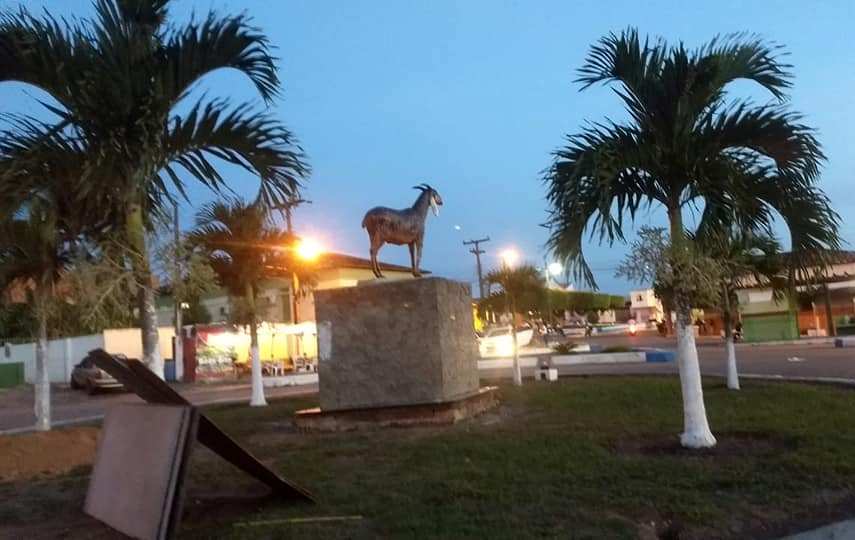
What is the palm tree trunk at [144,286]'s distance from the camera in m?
9.41

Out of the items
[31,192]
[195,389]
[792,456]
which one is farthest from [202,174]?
[195,389]

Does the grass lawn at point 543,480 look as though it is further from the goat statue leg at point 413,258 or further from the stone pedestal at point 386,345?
the goat statue leg at point 413,258

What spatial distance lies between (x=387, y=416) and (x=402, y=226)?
2.87 m

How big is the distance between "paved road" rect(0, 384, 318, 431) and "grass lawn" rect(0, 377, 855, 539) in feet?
33.4

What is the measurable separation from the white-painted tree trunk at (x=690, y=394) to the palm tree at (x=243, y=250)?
10254 millimetres

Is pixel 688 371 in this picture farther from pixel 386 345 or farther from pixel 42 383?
pixel 42 383

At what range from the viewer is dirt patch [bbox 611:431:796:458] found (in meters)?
9.16

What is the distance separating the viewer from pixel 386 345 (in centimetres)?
1312

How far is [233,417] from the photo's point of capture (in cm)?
1609

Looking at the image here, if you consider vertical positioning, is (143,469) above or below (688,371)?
below

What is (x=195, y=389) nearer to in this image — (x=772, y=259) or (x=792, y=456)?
(x=772, y=259)

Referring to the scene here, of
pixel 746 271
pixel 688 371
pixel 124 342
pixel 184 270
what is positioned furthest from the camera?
pixel 124 342

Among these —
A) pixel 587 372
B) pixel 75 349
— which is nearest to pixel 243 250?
pixel 587 372

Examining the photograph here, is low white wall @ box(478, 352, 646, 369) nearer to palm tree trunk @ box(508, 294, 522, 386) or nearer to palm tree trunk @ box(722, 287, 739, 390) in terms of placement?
palm tree trunk @ box(508, 294, 522, 386)
